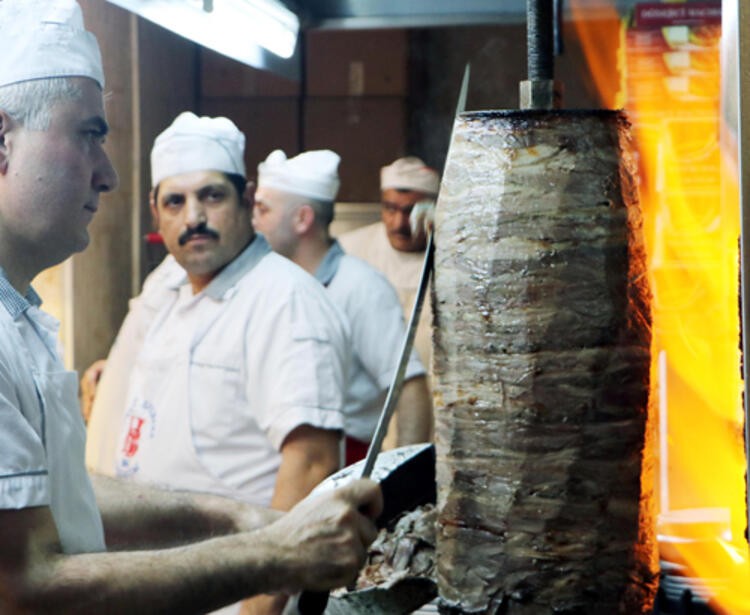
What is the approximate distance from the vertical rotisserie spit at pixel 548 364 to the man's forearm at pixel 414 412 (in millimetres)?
2067

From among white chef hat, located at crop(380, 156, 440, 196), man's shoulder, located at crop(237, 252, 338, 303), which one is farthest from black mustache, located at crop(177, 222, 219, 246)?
white chef hat, located at crop(380, 156, 440, 196)

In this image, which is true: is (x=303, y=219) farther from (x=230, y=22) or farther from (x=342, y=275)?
(x=230, y=22)

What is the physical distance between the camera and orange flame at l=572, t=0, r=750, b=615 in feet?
10.3

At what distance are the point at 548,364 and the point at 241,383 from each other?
4.71 feet

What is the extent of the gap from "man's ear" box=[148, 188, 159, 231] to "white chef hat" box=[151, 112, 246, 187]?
4cm

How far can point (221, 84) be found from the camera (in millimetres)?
3229

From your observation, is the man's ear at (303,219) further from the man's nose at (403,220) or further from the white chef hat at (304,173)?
the man's nose at (403,220)

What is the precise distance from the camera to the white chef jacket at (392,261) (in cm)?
351

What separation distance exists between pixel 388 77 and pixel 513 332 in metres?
2.42

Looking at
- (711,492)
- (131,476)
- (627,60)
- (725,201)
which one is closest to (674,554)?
(725,201)

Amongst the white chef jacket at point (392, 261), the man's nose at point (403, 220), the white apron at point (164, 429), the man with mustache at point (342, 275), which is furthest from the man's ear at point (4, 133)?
the man's nose at point (403, 220)

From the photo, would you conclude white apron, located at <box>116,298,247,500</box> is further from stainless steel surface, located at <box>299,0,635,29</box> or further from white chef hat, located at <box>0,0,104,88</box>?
white chef hat, located at <box>0,0,104,88</box>

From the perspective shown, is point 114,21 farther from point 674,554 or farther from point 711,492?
point 711,492

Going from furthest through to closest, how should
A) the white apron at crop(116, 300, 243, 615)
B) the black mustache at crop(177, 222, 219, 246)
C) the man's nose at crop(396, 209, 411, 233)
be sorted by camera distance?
the man's nose at crop(396, 209, 411, 233) < the black mustache at crop(177, 222, 219, 246) < the white apron at crop(116, 300, 243, 615)
